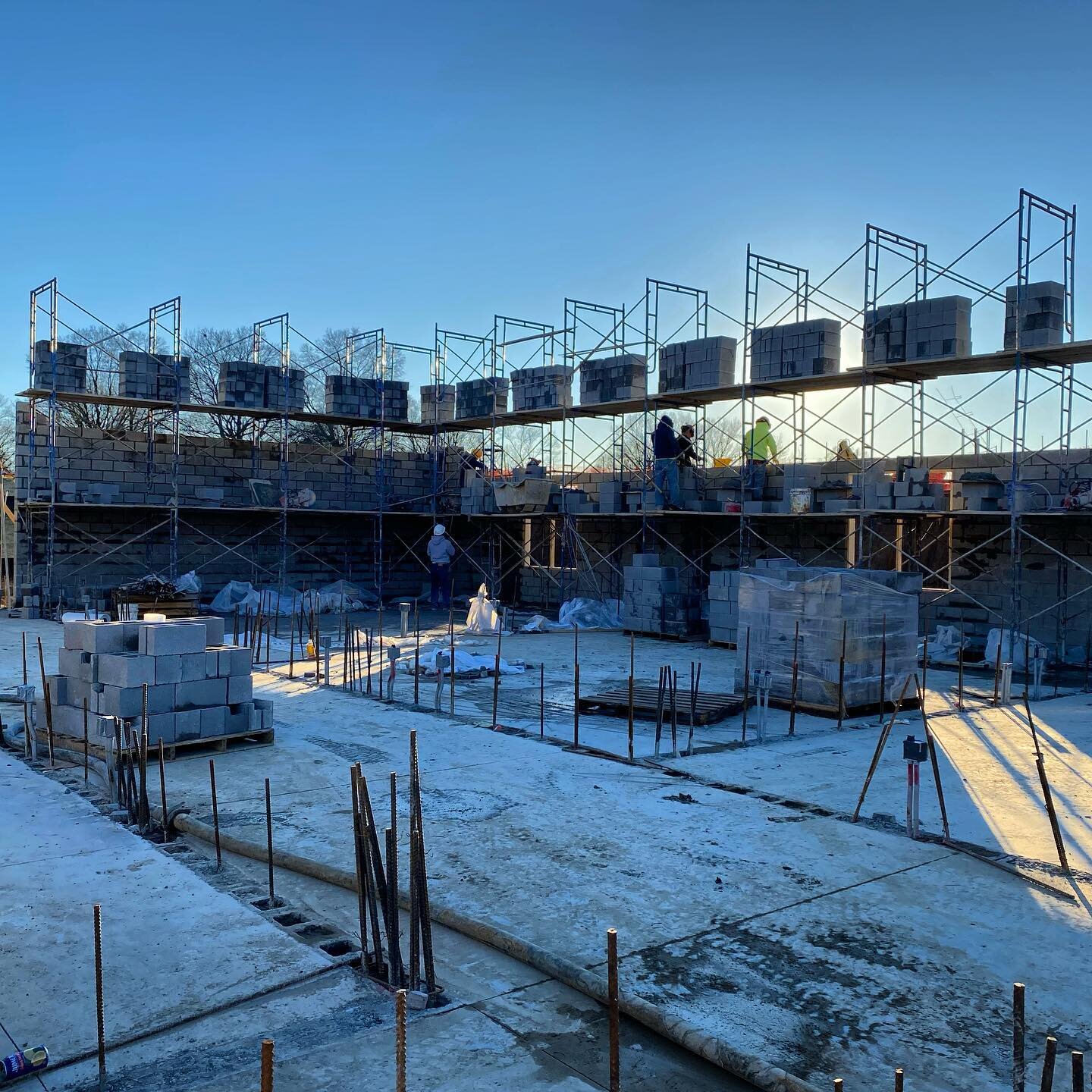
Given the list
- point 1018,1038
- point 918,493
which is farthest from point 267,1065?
point 918,493

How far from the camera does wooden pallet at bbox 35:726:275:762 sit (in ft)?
29.9

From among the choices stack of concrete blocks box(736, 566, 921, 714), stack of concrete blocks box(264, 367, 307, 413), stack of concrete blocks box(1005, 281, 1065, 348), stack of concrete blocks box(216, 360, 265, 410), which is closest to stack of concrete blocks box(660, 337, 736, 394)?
stack of concrete blocks box(1005, 281, 1065, 348)

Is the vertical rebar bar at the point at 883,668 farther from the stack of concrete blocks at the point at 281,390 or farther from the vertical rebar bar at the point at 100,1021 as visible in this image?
the stack of concrete blocks at the point at 281,390

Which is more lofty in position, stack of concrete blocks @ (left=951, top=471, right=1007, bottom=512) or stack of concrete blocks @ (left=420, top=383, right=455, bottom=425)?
stack of concrete blocks @ (left=420, top=383, right=455, bottom=425)

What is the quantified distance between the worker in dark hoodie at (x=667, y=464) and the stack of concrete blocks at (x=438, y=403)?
809 centimetres

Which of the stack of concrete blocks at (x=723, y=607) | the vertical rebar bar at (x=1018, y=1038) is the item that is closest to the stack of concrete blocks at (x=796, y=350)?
the stack of concrete blocks at (x=723, y=607)

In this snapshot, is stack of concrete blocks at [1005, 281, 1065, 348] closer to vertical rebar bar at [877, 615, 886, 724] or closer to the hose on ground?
vertical rebar bar at [877, 615, 886, 724]

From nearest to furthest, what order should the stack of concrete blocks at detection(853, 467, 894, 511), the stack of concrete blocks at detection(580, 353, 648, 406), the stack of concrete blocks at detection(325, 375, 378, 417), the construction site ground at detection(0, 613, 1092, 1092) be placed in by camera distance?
the construction site ground at detection(0, 613, 1092, 1092), the stack of concrete blocks at detection(853, 467, 894, 511), the stack of concrete blocks at detection(580, 353, 648, 406), the stack of concrete blocks at detection(325, 375, 378, 417)

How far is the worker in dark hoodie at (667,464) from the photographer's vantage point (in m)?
20.0

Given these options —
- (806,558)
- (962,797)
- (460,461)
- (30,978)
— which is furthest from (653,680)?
(460,461)

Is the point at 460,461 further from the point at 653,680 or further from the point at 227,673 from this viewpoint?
the point at 227,673

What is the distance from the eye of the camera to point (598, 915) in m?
5.52

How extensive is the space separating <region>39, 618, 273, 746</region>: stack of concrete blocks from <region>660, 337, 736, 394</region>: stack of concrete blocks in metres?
12.1

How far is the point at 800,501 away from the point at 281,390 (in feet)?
40.9
